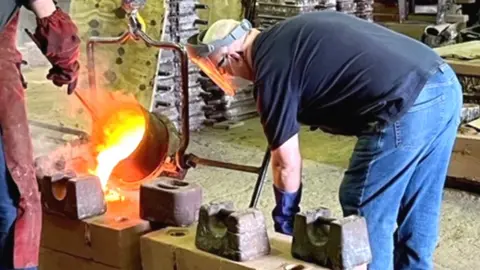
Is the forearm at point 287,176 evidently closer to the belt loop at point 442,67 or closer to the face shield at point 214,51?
the face shield at point 214,51

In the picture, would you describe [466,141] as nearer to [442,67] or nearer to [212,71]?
[442,67]

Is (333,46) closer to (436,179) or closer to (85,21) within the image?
(436,179)

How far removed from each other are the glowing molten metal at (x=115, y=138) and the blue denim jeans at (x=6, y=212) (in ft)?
1.75

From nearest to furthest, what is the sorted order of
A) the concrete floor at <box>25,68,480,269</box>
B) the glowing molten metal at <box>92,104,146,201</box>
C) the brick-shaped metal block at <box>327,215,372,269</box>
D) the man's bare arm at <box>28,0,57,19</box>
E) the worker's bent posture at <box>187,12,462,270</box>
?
the brick-shaped metal block at <box>327,215,372,269</box>
the man's bare arm at <box>28,0,57,19</box>
the worker's bent posture at <box>187,12,462,270</box>
the glowing molten metal at <box>92,104,146,201</box>
the concrete floor at <box>25,68,480,269</box>

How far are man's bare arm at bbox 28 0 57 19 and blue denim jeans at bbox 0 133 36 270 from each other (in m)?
0.36

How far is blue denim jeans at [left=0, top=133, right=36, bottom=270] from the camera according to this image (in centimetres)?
236

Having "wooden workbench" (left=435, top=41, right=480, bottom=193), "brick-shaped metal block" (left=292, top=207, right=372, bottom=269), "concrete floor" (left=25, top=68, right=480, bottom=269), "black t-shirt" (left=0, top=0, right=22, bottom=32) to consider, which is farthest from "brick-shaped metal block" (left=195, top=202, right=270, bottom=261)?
"wooden workbench" (left=435, top=41, right=480, bottom=193)

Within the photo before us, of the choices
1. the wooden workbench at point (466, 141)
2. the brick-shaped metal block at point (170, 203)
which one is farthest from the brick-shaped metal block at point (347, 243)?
the wooden workbench at point (466, 141)

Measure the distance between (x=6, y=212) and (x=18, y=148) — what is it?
0.18 m

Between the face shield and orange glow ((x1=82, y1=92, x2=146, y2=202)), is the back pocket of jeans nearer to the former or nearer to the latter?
the face shield

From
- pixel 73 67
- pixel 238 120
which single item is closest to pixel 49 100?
pixel 238 120

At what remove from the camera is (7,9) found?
229 centimetres

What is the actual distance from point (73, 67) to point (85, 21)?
236 cm

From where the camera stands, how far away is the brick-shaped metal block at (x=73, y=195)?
263cm
